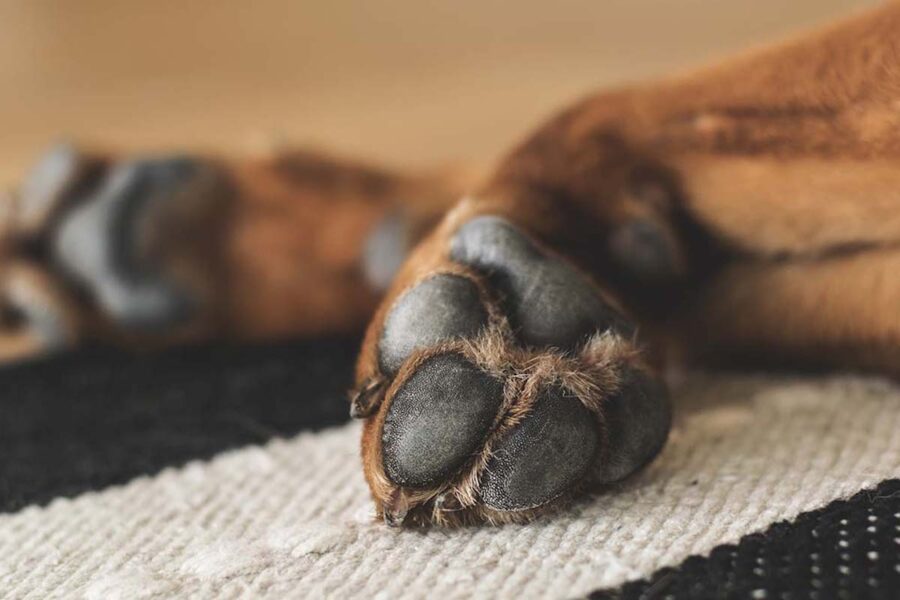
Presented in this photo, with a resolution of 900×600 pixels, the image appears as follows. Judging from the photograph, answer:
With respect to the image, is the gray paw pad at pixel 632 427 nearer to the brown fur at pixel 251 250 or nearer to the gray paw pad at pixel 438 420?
the gray paw pad at pixel 438 420

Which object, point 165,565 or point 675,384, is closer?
point 165,565

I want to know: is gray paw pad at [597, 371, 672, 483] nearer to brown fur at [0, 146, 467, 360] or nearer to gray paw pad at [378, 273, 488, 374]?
gray paw pad at [378, 273, 488, 374]

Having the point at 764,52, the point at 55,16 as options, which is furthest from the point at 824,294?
the point at 55,16

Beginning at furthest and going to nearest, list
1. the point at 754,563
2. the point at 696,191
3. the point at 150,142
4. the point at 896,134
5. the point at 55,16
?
the point at 55,16 < the point at 150,142 < the point at 696,191 < the point at 896,134 < the point at 754,563

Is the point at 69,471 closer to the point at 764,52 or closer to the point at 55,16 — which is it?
the point at 764,52

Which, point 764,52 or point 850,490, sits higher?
point 764,52

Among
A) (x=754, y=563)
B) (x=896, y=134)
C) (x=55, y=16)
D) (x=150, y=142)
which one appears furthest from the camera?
(x=55, y=16)

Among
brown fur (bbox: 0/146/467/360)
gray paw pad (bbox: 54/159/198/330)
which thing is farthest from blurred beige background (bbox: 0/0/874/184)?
gray paw pad (bbox: 54/159/198/330)

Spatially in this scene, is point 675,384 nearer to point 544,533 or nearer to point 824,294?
point 824,294
